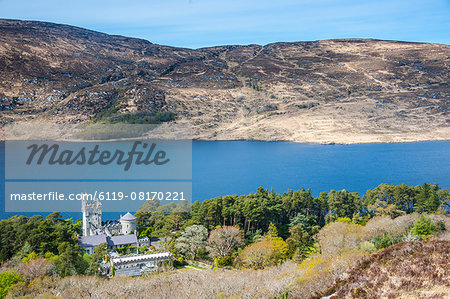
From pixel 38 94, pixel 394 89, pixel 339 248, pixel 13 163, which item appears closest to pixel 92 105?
pixel 38 94

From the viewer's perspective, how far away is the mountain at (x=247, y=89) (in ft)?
371

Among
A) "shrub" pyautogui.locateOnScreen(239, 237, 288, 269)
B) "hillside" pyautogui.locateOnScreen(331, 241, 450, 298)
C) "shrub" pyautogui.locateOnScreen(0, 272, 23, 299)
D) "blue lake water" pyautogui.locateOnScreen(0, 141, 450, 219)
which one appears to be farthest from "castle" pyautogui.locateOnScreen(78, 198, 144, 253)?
"hillside" pyautogui.locateOnScreen(331, 241, 450, 298)

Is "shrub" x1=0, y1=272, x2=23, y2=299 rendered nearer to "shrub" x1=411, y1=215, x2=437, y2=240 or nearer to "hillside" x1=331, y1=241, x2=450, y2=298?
"hillside" x1=331, y1=241, x2=450, y2=298

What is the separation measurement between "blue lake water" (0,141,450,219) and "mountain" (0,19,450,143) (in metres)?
13.5

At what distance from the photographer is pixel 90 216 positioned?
109 feet

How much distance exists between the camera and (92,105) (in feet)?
430

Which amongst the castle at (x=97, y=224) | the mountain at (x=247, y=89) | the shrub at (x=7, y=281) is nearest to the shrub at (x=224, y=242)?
the castle at (x=97, y=224)

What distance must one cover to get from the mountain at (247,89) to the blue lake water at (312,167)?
13.5 metres

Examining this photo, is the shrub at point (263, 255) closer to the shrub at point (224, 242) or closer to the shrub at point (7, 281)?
the shrub at point (224, 242)

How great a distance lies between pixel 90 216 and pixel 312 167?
46066 mm

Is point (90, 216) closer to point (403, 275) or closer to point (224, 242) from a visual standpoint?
point (224, 242)

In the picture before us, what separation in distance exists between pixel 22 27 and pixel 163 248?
20417 cm

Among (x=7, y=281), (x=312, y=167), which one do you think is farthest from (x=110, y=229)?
(x=312, y=167)

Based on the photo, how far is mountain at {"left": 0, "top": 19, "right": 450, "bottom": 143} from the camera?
113 metres
